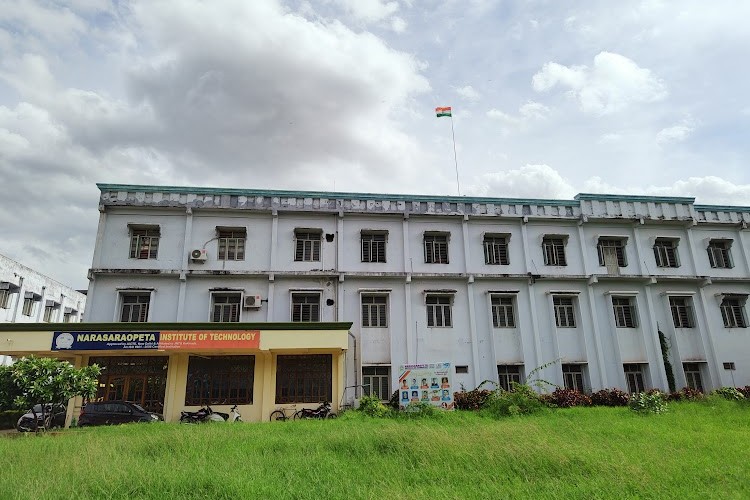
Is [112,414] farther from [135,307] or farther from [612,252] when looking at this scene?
[612,252]

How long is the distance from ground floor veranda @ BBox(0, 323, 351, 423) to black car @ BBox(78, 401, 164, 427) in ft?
2.63

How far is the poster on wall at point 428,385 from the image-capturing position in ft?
55.7

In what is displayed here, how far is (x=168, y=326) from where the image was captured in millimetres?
16656

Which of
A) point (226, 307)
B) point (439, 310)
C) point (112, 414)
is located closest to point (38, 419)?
point (112, 414)

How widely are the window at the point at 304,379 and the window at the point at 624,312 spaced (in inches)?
526

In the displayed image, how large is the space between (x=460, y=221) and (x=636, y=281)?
341 inches

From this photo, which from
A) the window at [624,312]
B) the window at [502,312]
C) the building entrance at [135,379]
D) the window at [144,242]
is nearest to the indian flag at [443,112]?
the window at [502,312]

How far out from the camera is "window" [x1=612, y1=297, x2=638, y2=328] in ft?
70.7

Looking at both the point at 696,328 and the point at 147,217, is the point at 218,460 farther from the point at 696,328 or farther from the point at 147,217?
the point at 696,328

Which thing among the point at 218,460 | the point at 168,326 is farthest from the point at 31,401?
the point at 218,460

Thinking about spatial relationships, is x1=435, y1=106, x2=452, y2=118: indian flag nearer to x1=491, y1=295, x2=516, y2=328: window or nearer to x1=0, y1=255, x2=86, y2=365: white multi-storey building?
x1=491, y1=295, x2=516, y2=328: window

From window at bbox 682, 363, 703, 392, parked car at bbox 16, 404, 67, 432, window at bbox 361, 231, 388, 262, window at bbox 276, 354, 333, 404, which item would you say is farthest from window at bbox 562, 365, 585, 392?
parked car at bbox 16, 404, 67, 432

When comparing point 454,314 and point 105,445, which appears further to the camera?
point 454,314

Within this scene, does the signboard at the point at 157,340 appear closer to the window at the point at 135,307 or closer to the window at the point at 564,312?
the window at the point at 135,307
